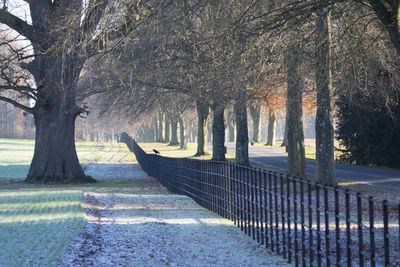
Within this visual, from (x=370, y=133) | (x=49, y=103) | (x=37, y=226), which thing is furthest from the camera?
(x=370, y=133)

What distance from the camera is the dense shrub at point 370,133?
2628 cm

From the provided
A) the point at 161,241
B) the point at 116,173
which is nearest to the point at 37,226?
the point at 161,241

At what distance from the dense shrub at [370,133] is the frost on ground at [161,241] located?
49.1 feet

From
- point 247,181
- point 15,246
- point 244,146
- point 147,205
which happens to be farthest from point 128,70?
point 15,246

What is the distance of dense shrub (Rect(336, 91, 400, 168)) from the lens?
26280 mm

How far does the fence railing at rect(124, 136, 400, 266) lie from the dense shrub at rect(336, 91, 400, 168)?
433 inches

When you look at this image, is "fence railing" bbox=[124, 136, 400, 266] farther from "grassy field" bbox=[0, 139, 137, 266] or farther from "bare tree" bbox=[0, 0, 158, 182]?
"bare tree" bbox=[0, 0, 158, 182]

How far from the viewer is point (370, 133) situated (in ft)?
92.8

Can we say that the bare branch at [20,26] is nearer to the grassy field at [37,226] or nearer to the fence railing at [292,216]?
the grassy field at [37,226]

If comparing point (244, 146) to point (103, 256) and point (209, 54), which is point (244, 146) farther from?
point (103, 256)

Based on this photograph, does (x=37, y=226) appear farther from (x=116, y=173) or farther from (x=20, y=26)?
(x=116, y=173)

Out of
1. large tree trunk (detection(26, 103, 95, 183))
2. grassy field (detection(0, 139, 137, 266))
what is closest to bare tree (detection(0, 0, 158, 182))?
large tree trunk (detection(26, 103, 95, 183))

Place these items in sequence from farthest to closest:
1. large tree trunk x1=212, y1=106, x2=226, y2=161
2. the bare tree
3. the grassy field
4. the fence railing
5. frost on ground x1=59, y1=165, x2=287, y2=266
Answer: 1. large tree trunk x1=212, y1=106, x2=226, y2=161
2. the bare tree
3. frost on ground x1=59, y1=165, x2=287, y2=266
4. the grassy field
5. the fence railing

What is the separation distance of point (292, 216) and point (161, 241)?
4.55 m
